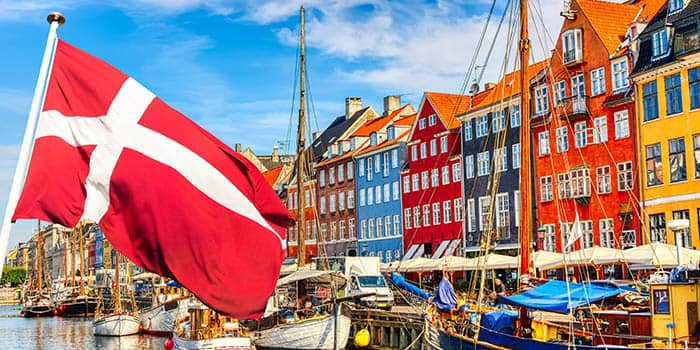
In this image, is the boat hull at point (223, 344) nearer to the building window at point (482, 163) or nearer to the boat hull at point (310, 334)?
the boat hull at point (310, 334)

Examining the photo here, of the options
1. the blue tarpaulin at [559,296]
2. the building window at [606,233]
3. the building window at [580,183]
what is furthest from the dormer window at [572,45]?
the blue tarpaulin at [559,296]

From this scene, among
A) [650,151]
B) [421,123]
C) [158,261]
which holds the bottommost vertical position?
[158,261]

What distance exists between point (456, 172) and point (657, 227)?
880 inches

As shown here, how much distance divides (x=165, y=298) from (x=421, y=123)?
23.6m

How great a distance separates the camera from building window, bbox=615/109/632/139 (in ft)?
165

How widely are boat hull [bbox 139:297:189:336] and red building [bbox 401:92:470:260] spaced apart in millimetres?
19250

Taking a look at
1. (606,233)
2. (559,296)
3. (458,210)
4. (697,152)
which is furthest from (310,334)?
(458,210)

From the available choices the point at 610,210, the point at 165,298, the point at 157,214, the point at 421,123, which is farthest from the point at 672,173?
the point at 157,214

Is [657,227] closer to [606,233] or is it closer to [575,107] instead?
[606,233]

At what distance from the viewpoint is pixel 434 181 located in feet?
232

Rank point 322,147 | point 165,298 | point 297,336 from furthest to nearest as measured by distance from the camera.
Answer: point 322,147 → point 165,298 → point 297,336

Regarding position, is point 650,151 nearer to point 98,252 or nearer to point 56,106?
point 56,106

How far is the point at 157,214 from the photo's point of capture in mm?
9383

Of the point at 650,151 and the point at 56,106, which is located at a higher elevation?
the point at 650,151
